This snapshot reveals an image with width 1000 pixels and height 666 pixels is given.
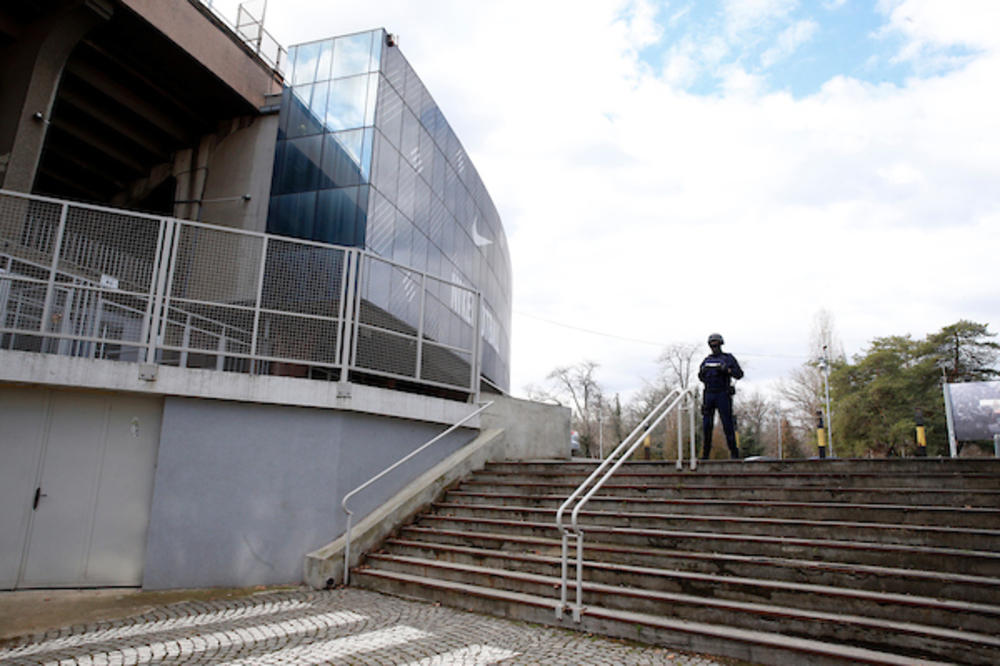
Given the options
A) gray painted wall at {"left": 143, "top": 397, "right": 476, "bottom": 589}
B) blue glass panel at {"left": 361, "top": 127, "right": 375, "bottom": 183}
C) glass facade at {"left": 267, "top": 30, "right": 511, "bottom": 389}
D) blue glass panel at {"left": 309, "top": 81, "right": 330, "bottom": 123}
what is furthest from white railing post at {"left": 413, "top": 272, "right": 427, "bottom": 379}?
blue glass panel at {"left": 309, "top": 81, "right": 330, "bottom": 123}

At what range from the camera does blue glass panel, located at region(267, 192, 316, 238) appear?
17281mm

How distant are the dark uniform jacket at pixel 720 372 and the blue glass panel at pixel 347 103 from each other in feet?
41.7

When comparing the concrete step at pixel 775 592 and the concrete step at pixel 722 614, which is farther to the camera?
the concrete step at pixel 775 592

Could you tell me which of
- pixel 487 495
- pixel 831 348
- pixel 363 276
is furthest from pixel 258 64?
Result: pixel 831 348

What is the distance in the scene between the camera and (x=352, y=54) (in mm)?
17891

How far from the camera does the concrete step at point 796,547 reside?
4908 millimetres

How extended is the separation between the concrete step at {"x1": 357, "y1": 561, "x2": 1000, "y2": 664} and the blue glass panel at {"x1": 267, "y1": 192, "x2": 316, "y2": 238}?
12.7m

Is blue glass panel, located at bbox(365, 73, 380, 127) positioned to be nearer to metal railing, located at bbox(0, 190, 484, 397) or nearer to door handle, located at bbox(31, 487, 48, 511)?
metal railing, located at bbox(0, 190, 484, 397)

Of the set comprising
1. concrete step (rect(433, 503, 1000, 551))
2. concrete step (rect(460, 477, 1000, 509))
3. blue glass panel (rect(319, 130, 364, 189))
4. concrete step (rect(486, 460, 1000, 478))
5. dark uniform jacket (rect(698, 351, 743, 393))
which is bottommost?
concrete step (rect(433, 503, 1000, 551))

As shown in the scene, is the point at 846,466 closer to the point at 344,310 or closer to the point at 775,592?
the point at 775,592

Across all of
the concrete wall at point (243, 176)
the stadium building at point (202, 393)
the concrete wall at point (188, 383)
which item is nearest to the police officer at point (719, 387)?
the stadium building at point (202, 393)

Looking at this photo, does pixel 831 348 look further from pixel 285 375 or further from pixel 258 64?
pixel 285 375

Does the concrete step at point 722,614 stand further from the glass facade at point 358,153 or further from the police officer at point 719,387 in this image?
the glass facade at point 358,153

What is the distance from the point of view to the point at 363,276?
343 inches
